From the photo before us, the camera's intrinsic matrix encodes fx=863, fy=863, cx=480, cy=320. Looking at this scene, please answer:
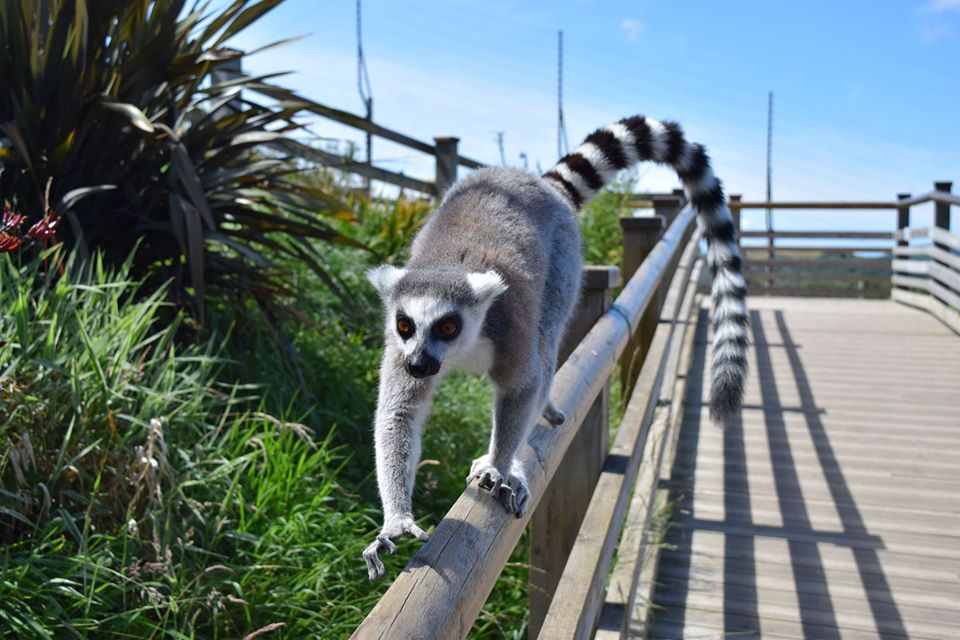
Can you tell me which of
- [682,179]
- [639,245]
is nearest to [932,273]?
[639,245]

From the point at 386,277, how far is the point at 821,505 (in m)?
3.51

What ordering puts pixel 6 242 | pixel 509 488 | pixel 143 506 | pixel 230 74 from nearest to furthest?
pixel 509 488, pixel 6 242, pixel 143 506, pixel 230 74

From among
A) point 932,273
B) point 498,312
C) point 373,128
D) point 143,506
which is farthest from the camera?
point 932,273

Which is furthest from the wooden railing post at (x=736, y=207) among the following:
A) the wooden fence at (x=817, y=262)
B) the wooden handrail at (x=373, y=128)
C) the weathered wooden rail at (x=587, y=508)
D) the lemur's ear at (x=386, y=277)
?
the lemur's ear at (x=386, y=277)

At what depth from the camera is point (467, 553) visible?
1399 mm

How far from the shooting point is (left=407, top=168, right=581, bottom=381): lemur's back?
8.42ft

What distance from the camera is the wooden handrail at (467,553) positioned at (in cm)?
116

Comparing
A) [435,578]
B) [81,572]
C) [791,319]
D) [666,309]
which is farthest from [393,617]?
[791,319]

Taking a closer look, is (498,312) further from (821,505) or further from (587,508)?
(821,505)

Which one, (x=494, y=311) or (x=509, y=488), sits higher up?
(x=494, y=311)

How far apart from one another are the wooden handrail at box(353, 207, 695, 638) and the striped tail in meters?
1.29

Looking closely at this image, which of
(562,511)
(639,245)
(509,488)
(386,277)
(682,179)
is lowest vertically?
(562,511)

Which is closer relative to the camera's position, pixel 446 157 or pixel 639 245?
pixel 639 245

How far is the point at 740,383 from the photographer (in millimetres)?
3258
